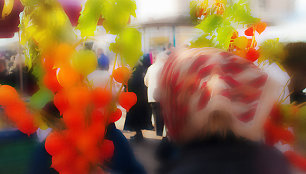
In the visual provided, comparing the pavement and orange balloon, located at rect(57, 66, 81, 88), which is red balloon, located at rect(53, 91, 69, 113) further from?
the pavement

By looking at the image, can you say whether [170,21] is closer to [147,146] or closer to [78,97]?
[78,97]

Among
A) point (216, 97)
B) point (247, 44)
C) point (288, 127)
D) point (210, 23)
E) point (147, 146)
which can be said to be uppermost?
point (210, 23)

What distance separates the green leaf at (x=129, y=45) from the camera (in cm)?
89

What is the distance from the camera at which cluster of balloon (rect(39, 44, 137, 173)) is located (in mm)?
836

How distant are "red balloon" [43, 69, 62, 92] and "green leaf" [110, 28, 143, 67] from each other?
0.20m

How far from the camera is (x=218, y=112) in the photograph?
0.73 metres

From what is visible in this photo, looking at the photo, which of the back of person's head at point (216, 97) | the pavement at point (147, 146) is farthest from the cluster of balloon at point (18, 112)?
the pavement at point (147, 146)

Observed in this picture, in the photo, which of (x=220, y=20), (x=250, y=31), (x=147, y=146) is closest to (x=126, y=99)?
(x=220, y=20)

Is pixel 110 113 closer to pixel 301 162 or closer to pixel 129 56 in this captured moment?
pixel 129 56

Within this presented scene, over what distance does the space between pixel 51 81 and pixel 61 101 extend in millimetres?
79

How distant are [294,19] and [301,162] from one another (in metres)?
0.96

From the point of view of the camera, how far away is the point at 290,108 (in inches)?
45.6

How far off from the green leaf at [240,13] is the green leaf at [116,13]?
573 mm

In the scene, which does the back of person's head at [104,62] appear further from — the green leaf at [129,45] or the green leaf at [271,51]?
the green leaf at [271,51]
